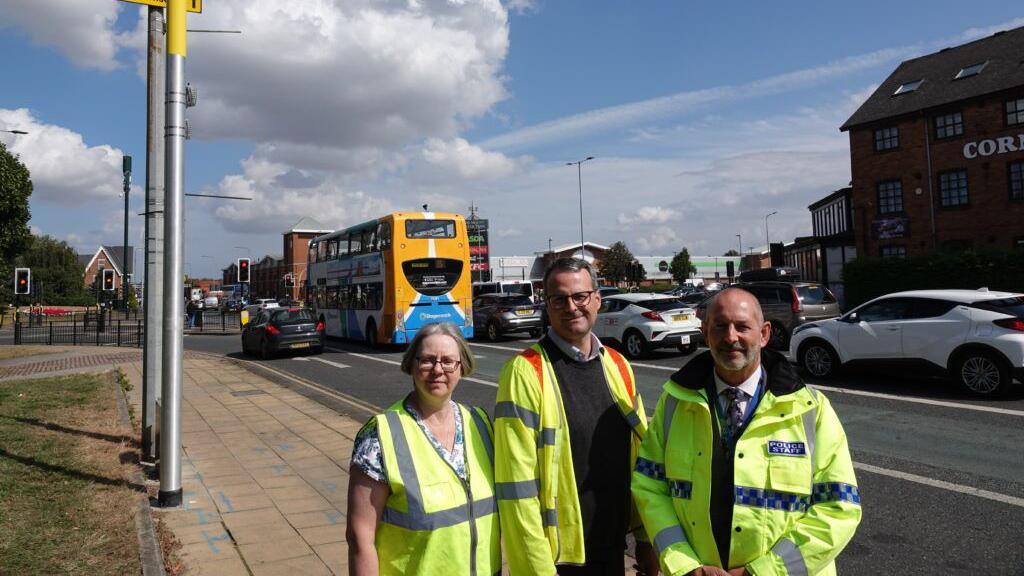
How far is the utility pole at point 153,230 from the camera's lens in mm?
6863

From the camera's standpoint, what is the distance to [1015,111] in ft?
88.4

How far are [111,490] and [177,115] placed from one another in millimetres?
3267

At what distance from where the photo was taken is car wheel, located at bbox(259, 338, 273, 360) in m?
19.6

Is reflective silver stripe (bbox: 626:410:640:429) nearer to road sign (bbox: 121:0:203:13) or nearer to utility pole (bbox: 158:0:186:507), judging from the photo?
utility pole (bbox: 158:0:186:507)

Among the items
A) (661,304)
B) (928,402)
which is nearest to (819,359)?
→ (928,402)

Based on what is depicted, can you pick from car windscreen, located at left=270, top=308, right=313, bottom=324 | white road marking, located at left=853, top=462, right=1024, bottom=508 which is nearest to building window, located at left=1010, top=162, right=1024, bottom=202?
white road marking, located at left=853, top=462, right=1024, bottom=508

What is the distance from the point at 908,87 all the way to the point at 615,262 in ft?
171

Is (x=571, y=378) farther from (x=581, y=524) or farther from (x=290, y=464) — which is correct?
(x=290, y=464)

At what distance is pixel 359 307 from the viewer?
2197 centimetres

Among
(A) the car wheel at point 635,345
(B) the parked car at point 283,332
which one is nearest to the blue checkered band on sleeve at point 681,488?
(A) the car wheel at point 635,345

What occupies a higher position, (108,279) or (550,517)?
(108,279)

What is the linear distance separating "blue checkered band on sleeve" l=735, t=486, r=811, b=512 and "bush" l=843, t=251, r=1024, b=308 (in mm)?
Answer: 25214

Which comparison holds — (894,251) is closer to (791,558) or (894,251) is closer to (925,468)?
(925,468)

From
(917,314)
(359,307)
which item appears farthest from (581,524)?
(359,307)
